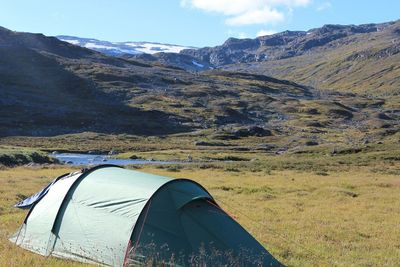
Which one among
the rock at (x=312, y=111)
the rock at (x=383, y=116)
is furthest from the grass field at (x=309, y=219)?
the rock at (x=383, y=116)

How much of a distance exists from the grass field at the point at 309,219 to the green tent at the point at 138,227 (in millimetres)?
962

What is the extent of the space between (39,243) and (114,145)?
3263 inches

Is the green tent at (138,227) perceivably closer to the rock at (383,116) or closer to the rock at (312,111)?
the rock at (312,111)

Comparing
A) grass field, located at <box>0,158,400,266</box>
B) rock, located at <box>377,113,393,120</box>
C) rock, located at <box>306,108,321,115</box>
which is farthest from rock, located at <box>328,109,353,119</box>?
grass field, located at <box>0,158,400,266</box>

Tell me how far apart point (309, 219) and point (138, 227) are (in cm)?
1198

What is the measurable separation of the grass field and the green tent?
0.96m

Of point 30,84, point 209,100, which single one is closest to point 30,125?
point 30,84

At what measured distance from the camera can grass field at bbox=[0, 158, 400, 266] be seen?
1535 centimetres

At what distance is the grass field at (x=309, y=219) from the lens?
1535 centimetres

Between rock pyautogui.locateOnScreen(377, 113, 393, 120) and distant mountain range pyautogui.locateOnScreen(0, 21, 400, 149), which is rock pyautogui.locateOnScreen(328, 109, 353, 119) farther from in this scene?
rock pyautogui.locateOnScreen(377, 113, 393, 120)

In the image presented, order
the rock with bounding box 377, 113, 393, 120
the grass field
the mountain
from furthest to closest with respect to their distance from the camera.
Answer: the rock with bounding box 377, 113, 393, 120
the mountain
the grass field

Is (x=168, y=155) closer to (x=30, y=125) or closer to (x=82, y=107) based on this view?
(x=30, y=125)

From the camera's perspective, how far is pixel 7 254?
37.3 ft

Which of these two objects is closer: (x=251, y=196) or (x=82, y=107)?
(x=251, y=196)
